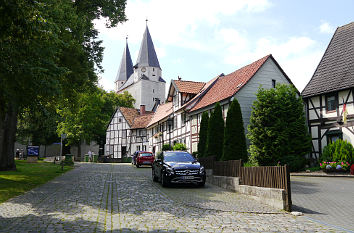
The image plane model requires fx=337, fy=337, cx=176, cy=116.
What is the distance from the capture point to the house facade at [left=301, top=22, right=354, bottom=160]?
77.2ft

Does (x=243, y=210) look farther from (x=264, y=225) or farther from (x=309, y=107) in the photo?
(x=309, y=107)

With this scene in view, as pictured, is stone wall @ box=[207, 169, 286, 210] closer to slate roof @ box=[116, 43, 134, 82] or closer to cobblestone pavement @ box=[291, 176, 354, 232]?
cobblestone pavement @ box=[291, 176, 354, 232]

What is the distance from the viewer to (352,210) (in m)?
9.32

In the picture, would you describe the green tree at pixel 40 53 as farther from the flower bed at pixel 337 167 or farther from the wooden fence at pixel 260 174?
the flower bed at pixel 337 167

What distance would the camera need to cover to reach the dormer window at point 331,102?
81.1 ft

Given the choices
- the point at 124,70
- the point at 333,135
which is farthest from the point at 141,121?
the point at 124,70

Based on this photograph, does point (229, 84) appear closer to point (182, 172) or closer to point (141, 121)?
point (182, 172)

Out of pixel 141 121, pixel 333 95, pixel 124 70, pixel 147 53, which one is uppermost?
pixel 124 70

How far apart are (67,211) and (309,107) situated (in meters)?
23.2

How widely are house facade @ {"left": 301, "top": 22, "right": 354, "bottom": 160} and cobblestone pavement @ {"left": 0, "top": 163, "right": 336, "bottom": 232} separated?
1567cm

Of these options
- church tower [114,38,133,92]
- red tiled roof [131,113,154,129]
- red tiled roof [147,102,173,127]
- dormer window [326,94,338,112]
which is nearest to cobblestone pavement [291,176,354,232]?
dormer window [326,94,338,112]

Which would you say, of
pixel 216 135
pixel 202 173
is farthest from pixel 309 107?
pixel 202 173

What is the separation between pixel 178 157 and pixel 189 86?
80.8 ft

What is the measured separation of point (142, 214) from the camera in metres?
8.31
